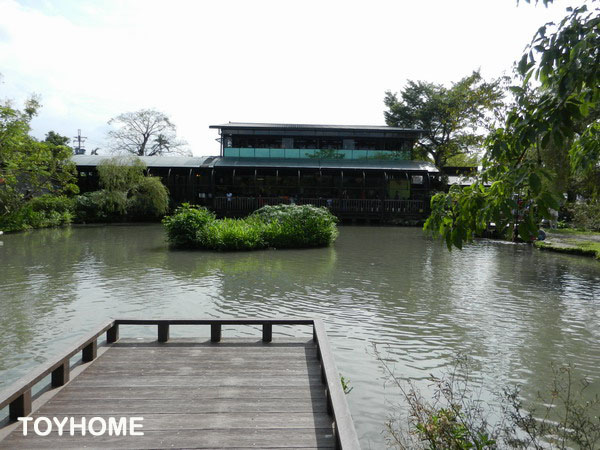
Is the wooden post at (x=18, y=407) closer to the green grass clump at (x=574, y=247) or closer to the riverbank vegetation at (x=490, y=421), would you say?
the riverbank vegetation at (x=490, y=421)

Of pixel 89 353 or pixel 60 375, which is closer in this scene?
pixel 60 375

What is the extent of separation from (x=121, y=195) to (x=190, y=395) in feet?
89.4

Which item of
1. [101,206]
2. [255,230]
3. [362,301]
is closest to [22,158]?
[101,206]

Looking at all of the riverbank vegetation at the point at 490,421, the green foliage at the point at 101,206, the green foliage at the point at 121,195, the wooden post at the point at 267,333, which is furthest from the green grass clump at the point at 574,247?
the green foliage at the point at 101,206

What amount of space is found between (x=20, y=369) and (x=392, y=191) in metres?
30.7

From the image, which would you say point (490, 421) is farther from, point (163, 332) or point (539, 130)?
point (163, 332)

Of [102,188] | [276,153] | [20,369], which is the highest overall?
[276,153]

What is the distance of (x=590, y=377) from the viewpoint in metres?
6.04

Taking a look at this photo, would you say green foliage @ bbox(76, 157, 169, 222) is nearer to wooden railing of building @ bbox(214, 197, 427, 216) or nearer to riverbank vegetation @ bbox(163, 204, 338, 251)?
wooden railing of building @ bbox(214, 197, 427, 216)

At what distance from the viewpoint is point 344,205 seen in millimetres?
31594

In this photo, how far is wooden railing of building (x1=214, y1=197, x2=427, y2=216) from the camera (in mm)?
30875

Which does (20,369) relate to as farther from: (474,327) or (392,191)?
(392,191)

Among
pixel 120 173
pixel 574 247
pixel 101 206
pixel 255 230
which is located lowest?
pixel 574 247

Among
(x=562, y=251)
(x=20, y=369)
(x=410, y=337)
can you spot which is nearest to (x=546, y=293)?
(x=410, y=337)
